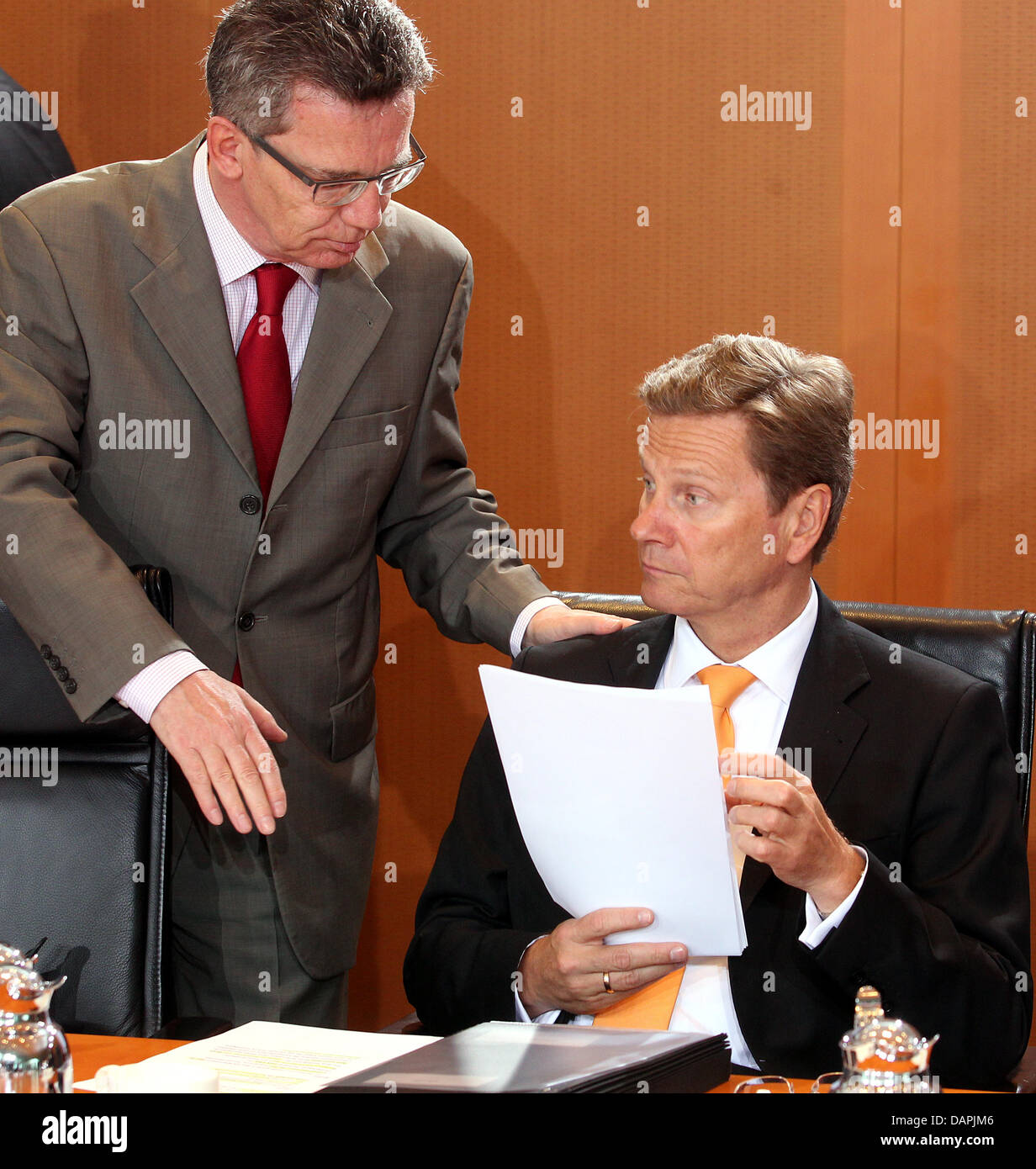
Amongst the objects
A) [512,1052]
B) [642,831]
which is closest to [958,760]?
[642,831]

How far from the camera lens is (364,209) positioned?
6.48 feet

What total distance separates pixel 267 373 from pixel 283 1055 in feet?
3.85

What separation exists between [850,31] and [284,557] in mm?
1697

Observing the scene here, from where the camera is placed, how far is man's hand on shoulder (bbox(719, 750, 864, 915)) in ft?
4.46

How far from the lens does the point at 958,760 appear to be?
168 cm

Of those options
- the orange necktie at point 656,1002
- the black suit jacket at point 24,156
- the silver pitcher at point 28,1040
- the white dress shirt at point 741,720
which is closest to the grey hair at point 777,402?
the white dress shirt at point 741,720

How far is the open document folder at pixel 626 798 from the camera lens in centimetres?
132

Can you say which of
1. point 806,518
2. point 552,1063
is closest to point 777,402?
point 806,518

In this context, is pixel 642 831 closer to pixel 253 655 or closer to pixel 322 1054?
pixel 322 1054

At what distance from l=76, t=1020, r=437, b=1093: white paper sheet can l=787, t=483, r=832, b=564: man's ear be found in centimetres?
79

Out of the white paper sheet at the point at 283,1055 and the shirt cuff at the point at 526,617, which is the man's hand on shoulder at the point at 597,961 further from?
the shirt cuff at the point at 526,617

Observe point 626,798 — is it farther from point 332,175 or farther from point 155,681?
point 332,175

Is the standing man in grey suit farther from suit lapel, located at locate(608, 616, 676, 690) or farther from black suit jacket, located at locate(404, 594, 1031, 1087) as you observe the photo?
black suit jacket, located at locate(404, 594, 1031, 1087)

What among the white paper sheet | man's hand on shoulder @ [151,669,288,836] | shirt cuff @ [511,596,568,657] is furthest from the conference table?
shirt cuff @ [511,596,568,657]
